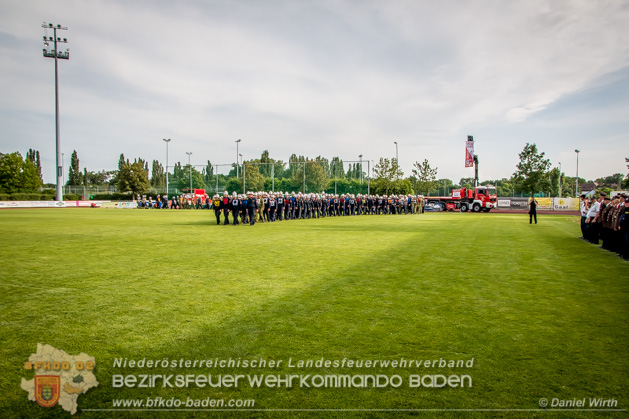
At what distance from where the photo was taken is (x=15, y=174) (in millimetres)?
57969

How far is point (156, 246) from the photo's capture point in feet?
39.0

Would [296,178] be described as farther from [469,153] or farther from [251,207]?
[251,207]

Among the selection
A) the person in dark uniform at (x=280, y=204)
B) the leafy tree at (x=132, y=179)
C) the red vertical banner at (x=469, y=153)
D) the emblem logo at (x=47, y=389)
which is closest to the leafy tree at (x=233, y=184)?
the leafy tree at (x=132, y=179)

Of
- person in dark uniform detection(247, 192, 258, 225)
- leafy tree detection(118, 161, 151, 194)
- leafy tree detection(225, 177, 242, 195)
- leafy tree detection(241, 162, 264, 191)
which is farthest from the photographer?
leafy tree detection(241, 162, 264, 191)

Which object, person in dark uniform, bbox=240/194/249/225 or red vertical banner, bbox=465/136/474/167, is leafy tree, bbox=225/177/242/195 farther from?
person in dark uniform, bbox=240/194/249/225

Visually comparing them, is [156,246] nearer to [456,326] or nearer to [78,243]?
[78,243]

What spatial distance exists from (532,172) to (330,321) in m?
66.0

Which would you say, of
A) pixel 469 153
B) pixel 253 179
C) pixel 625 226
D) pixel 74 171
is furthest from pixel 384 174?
pixel 74 171

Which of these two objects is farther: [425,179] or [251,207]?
[425,179]

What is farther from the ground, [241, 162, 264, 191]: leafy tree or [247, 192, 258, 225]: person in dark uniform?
[241, 162, 264, 191]: leafy tree

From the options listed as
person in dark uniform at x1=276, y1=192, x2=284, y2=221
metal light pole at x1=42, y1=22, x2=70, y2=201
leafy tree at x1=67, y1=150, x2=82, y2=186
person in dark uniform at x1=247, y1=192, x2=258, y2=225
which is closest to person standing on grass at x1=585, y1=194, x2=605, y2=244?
person in dark uniform at x1=247, y1=192, x2=258, y2=225

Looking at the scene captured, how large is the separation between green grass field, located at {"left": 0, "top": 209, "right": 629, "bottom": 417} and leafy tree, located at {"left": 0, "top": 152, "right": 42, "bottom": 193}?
62.1 metres

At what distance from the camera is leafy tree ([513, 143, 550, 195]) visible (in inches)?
2367

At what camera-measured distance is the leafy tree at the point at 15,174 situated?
57.1 meters
